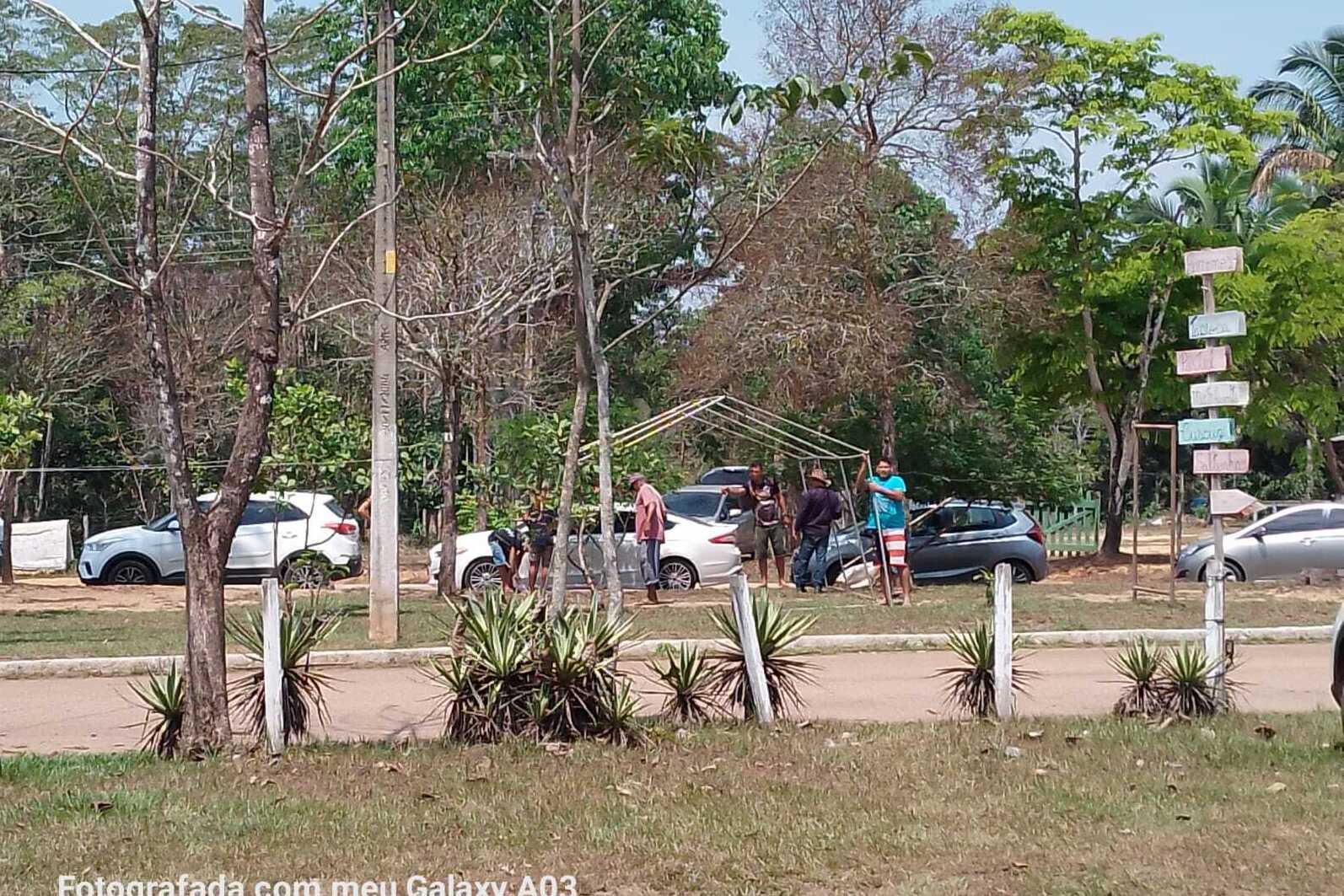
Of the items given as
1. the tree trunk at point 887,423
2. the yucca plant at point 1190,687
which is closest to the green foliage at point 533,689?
the yucca plant at point 1190,687

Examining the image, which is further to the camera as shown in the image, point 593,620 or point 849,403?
point 849,403

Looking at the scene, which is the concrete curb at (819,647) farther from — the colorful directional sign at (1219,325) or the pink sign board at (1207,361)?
the colorful directional sign at (1219,325)

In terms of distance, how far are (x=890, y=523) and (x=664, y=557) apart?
13.5 feet

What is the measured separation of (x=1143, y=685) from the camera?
31.1 feet

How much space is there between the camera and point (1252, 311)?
26641 millimetres

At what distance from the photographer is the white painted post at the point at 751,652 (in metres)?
9.06

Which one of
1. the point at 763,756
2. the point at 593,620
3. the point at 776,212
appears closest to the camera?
the point at 763,756

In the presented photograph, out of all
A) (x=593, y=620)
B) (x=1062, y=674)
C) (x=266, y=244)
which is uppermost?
(x=266, y=244)

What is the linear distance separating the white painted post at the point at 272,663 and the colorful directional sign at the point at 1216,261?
6.34 m

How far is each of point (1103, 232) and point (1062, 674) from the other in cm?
1673

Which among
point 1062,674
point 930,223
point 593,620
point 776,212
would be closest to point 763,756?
point 593,620

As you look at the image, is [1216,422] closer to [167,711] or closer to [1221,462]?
[1221,462]

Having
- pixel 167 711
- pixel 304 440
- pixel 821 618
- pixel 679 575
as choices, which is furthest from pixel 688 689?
pixel 679 575

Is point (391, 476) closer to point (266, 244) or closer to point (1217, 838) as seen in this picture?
point (266, 244)
